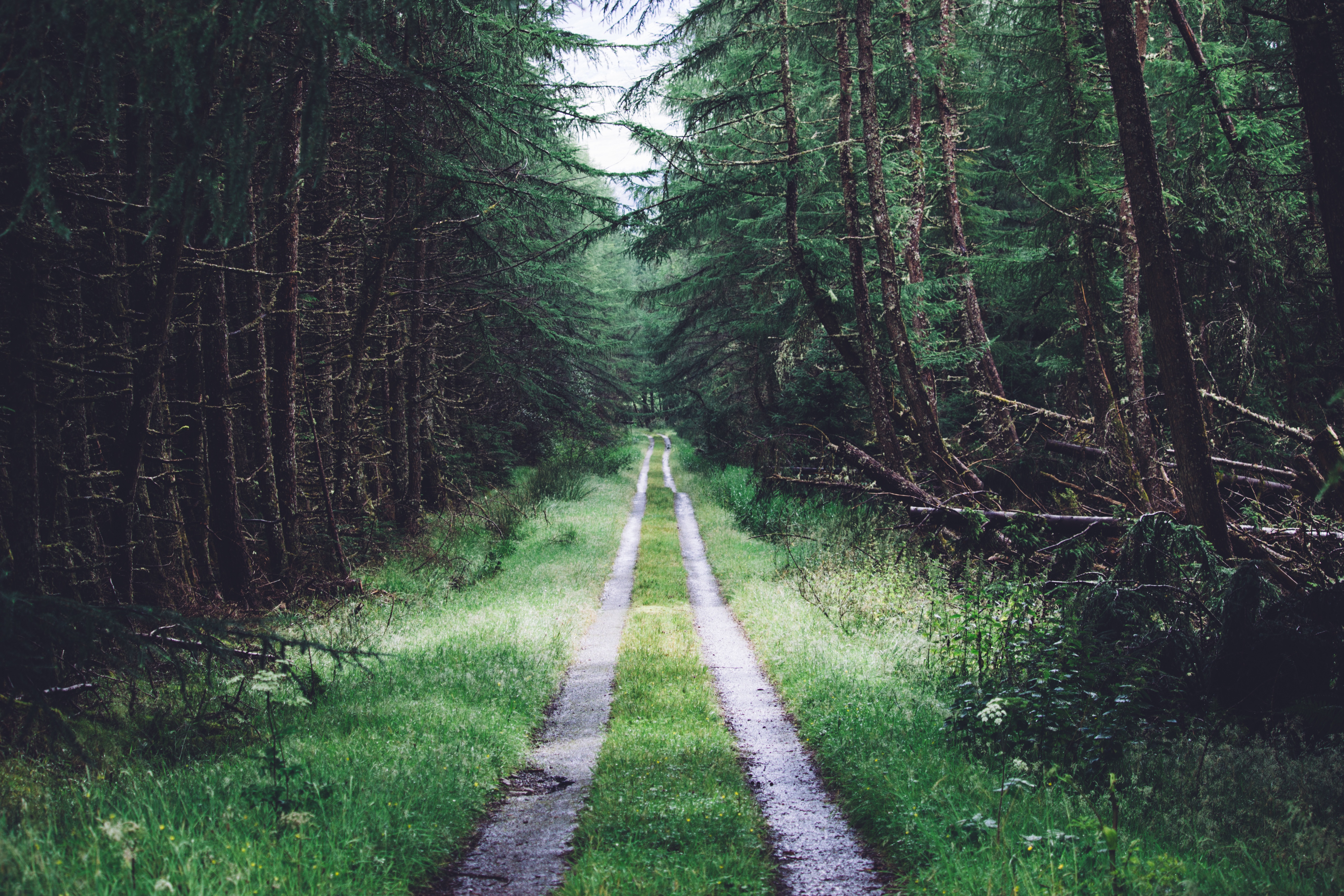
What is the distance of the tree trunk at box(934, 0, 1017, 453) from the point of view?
50.8 ft

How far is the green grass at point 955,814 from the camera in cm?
383

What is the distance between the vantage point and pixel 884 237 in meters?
12.5

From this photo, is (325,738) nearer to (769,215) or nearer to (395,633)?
(395,633)

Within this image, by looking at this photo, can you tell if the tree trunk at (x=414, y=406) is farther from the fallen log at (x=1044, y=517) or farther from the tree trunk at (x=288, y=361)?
the fallen log at (x=1044, y=517)

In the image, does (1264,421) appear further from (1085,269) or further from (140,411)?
(140,411)

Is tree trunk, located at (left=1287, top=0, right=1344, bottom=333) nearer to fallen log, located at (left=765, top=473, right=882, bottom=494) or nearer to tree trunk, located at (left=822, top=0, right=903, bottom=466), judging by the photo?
fallen log, located at (left=765, top=473, right=882, bottom=494)

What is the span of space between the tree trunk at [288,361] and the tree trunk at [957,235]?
38.7 ft

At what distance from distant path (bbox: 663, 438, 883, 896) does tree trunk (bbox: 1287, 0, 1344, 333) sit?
5.16 metres

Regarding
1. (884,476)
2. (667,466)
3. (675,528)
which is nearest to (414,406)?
(675,528)

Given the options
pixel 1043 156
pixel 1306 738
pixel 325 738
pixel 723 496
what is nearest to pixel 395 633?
pixel 325 738

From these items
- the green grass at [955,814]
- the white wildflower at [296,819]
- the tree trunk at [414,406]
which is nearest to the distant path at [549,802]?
the white wildflower at [296,819]

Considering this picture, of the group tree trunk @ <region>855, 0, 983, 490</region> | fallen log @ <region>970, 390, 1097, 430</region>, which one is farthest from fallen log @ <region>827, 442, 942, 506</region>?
fallen log @ <region>970, 390, 1097, 430</region>

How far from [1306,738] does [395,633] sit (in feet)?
28.6

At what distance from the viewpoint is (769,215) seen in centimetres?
1892
